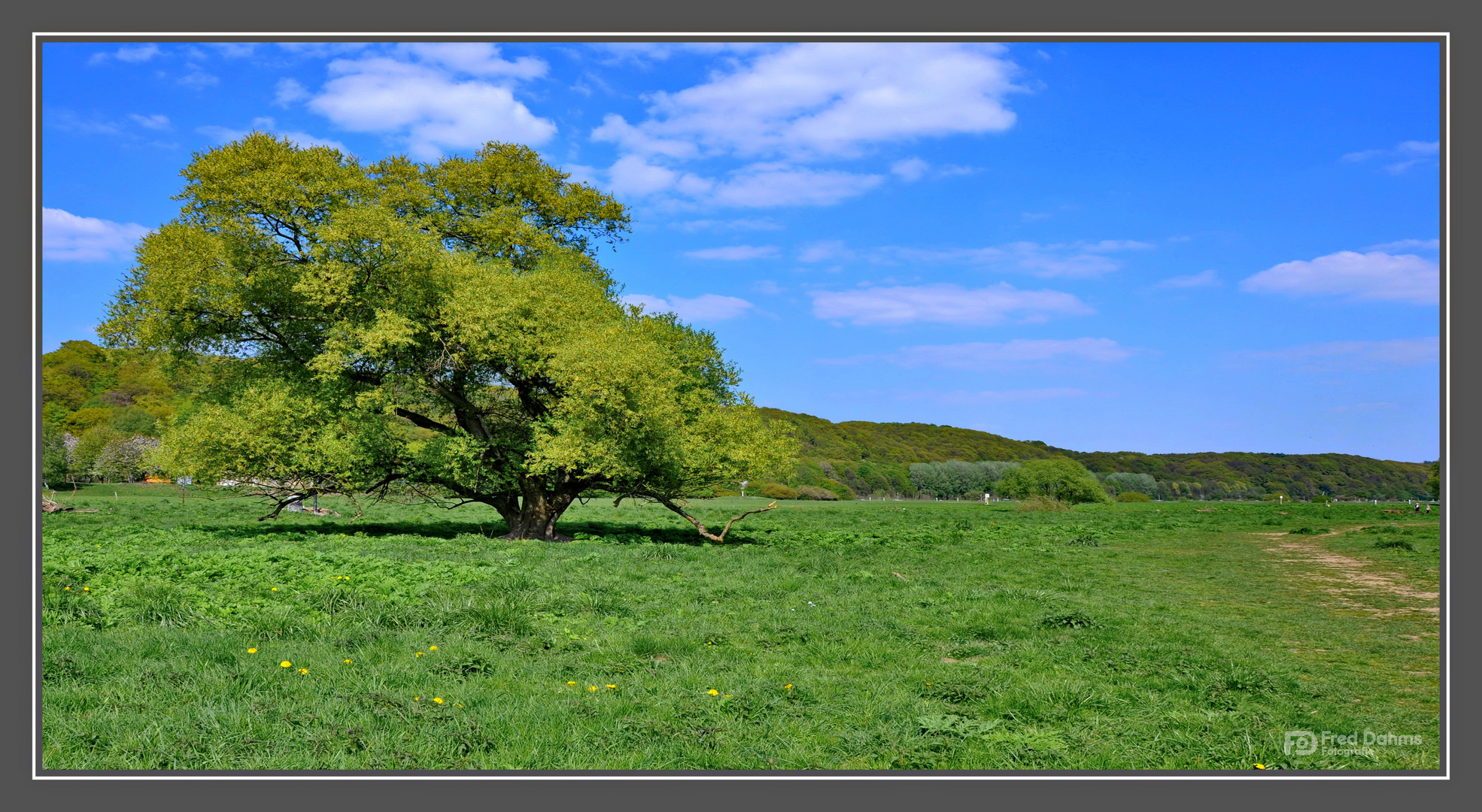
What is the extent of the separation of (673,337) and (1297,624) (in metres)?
18.7

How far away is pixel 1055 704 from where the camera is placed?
8070 mm

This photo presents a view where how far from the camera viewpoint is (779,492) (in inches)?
3526

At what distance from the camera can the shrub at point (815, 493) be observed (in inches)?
3541

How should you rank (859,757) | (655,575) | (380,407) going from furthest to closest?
1. (380,407)
2. (655,575)
3. (859,757)

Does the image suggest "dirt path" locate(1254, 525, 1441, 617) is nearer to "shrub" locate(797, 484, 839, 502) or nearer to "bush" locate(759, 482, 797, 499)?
"bush" locate(759, 482, 797, 499)

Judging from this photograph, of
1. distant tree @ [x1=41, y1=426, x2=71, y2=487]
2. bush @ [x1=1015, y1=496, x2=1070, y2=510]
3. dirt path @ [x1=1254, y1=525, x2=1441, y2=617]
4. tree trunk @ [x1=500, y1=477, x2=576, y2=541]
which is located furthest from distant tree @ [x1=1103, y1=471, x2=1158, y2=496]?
distant tree @ [x1=41, y1=426, x2=71, y2=487]

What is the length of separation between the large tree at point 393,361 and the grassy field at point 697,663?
4.57 metres

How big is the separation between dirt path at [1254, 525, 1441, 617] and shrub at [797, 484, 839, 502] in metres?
62.1

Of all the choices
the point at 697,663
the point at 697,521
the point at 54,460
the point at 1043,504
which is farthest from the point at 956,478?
the point at 697,663

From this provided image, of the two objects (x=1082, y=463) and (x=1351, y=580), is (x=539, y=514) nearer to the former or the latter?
(x=1351, y=580)

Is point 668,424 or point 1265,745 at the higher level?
point 668,424

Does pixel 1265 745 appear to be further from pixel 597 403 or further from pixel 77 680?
pixel 597 403

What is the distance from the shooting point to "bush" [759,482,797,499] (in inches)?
3472
